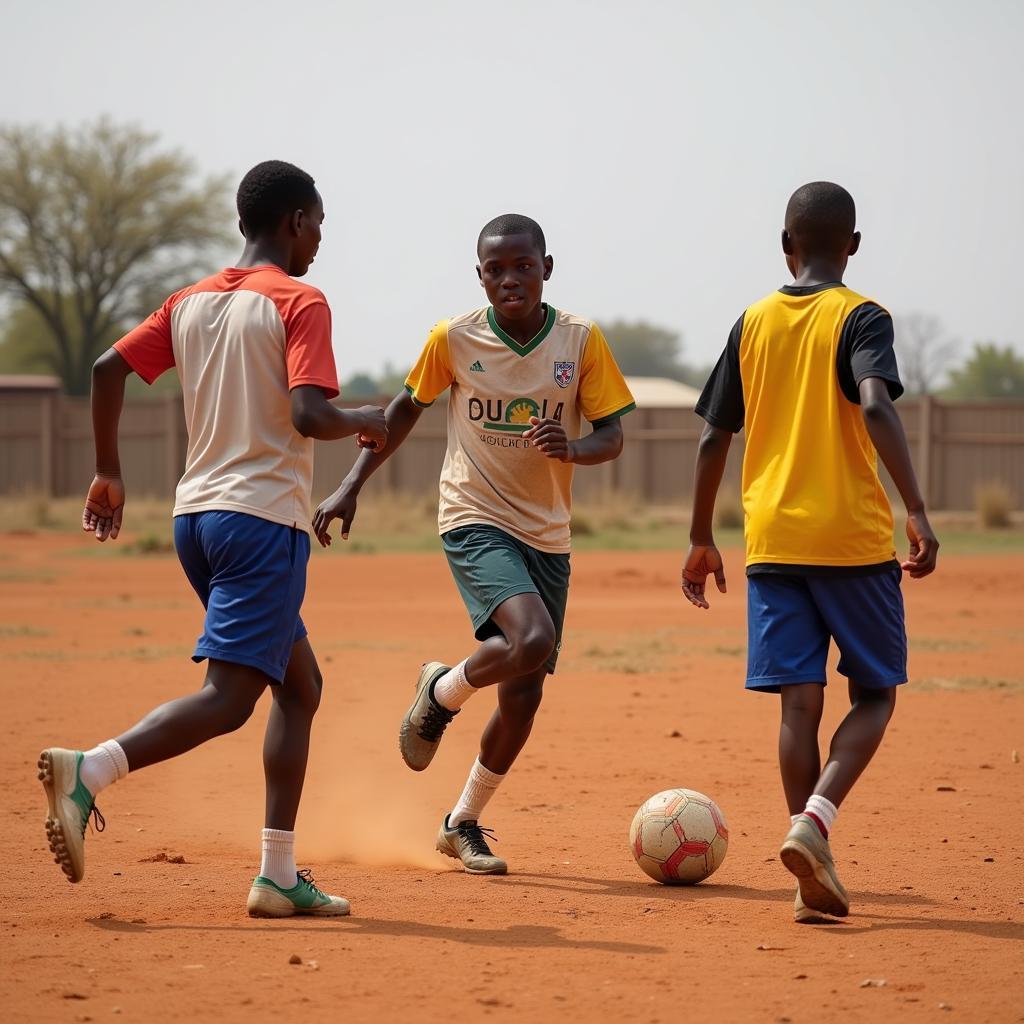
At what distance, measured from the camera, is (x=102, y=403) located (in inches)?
190

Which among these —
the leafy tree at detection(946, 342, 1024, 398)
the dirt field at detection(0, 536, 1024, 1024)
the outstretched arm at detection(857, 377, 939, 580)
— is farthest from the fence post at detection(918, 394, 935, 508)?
the leafy tree at detection(946, 342, 1024, 398)

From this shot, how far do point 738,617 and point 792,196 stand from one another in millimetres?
10247

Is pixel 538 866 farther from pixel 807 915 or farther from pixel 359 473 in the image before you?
pixel 359 473

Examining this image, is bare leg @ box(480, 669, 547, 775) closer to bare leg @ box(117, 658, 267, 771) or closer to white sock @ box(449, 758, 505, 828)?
white sock @ box(449, 758, 505, 828)

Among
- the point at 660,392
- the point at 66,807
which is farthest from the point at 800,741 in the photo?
the point at 660,392

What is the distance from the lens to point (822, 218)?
491 cm

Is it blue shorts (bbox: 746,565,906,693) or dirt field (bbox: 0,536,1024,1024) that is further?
blue shorts (bbox: 746,565,906,693)

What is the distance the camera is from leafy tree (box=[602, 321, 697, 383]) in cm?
12239

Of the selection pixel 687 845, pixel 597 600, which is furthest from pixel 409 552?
pixel 687 845

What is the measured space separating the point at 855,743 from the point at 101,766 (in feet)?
7.12

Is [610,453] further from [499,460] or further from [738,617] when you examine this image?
[738,617]

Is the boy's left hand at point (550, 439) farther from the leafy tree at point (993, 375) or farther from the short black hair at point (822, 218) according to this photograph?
the leafy tree at point (993, 375)

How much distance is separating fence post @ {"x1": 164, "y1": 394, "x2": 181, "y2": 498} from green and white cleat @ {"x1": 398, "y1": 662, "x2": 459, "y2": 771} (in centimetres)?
2727

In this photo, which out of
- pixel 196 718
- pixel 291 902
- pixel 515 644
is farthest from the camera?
pixel 515 644
